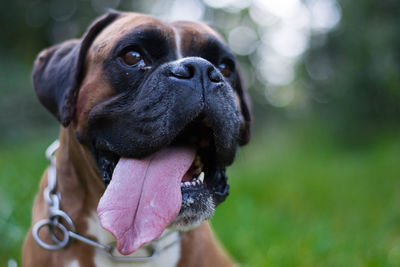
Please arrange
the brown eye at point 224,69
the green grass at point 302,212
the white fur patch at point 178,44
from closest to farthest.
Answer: the white fur patch at point 178,44
the brown eye at point 224,69
the green grass at point 302,212

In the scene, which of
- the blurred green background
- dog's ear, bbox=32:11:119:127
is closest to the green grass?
the blurred green background

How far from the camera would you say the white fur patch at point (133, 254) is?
205 centimetres

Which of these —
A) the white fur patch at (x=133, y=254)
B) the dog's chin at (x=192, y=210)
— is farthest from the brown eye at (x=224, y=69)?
the white fur patch at (x=133, y=254)

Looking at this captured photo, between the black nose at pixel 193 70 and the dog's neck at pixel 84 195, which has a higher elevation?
the black nose at pixel 193 70

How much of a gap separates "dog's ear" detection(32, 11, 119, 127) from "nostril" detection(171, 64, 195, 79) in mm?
563

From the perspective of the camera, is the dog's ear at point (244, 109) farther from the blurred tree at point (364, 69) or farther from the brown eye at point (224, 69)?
the blurred tree at point (364, 69)

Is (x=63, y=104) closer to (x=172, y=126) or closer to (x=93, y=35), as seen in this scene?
(x=93, y=35)

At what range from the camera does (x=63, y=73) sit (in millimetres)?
2123

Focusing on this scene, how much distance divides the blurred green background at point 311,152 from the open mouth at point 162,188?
88 cm

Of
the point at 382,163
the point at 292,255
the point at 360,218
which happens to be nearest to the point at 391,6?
the point at 382,163

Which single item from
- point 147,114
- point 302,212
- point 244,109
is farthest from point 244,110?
point 302,212

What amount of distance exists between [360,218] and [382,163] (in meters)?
3.08

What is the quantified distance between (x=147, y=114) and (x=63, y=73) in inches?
22.3

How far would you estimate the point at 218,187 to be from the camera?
2.08 metres
